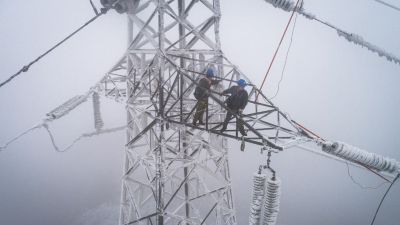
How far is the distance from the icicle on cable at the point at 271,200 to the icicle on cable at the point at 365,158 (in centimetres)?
170

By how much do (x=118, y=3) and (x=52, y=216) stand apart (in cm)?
3920

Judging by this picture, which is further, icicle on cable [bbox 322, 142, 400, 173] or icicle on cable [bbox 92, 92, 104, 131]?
icicle on cable [bbox 92, 92, 104, 131]

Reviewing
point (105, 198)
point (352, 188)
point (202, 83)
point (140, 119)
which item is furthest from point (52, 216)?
point (352, 188)

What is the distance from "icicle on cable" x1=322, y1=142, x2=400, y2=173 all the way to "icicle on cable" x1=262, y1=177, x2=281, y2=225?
1699 mm

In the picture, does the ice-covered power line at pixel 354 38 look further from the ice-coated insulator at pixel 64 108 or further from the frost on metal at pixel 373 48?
the ice-coated insulator at pixel 64 108

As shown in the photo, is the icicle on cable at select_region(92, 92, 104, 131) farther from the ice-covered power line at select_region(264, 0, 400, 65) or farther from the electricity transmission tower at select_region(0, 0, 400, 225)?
the ice-covered power line at select_region(264, 0, 400, 65)

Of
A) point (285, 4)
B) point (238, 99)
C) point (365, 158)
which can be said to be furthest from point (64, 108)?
point (365, 158)

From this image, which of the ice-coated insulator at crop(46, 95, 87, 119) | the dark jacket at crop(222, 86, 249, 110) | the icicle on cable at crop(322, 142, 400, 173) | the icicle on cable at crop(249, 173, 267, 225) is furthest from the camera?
the ice-coated insulator at crop(46, 95, 87, 119)

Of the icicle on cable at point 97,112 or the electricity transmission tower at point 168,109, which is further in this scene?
the icicle on cable at point 97,112

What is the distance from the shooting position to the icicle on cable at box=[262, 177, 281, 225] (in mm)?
6828

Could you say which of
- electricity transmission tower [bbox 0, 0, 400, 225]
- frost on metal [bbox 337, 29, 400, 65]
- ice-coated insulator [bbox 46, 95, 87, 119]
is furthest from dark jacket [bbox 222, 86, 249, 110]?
ice-coated insulator [bbox 46, 95, 87, 119]

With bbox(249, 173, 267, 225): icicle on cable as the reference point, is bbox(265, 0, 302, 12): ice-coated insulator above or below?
above

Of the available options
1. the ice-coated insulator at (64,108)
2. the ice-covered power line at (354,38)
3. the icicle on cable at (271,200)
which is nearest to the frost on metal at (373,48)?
the ice-covered power line at (354,38)

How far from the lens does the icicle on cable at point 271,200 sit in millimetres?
6828
